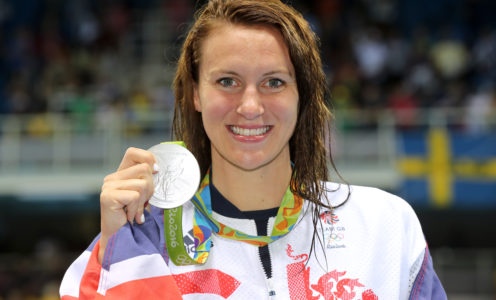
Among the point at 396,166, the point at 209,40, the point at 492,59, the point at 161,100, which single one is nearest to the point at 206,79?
the point at 209,40

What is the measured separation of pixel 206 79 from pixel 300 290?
0.62 meters

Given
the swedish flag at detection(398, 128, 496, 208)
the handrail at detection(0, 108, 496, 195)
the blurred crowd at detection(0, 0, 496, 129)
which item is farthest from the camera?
the blurred crowd at detection(0, 0, 496, 129)

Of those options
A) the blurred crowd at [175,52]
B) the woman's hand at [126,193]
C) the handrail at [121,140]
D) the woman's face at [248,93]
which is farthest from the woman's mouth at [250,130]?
the blurred crowd at [175,52]

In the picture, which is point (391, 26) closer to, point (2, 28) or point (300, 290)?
point (2, 28)

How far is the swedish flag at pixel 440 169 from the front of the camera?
8906 millimetres

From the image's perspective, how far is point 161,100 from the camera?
34.1 feet

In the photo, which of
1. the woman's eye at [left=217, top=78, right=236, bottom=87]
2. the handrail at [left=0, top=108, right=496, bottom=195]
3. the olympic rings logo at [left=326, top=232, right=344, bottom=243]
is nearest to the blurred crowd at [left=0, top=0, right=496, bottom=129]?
the handrail at [left=0, top=108, right=496, bottom=195]

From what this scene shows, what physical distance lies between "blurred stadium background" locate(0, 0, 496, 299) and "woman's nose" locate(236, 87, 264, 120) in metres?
6.49

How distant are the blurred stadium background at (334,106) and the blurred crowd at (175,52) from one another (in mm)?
25

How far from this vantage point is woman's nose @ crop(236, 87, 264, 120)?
1880 mm

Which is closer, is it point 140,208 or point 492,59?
point 140,208

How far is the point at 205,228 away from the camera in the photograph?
1.97 metres

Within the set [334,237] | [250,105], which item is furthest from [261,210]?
[250,105]

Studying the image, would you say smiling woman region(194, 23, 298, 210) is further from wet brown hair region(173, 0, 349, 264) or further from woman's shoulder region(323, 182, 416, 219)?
woman's shoulder region(323, 182, 416, 219)
